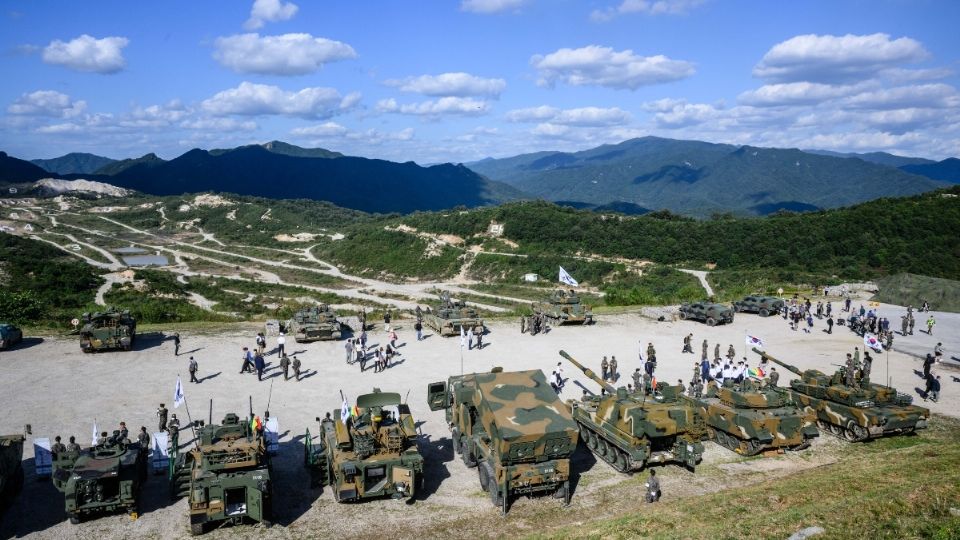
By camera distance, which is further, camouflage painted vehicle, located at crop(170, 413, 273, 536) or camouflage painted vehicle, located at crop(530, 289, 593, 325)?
camouflage painted vehicle, located at crop(530, 289, 593, 325)

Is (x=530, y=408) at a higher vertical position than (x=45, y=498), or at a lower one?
higher

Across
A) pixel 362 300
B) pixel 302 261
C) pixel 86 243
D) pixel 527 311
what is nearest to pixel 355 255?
pixel 302 261

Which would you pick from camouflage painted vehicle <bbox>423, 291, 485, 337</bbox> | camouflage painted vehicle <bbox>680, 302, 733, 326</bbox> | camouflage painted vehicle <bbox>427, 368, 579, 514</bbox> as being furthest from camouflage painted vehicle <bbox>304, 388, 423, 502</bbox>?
camouflage painted vehicle <bbox>680, 302, 733, 326</bbox>

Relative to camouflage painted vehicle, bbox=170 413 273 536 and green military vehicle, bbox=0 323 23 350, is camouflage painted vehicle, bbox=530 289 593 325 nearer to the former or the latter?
camouflage painted vehicle, bbox=170 413 273 536

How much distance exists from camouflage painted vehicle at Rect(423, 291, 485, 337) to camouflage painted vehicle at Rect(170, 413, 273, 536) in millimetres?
18521

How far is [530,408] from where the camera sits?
1561 cm

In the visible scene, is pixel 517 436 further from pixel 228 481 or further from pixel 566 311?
pixel 566 311

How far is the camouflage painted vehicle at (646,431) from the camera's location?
54.3 feet

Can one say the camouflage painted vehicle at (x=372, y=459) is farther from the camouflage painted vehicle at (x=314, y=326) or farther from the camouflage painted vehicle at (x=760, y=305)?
the camouflage painted vehicle at (x=760, y=305)

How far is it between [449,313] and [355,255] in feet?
191

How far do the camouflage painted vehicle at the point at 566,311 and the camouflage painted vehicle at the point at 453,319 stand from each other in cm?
530

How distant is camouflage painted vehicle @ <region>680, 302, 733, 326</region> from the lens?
37.9 meters

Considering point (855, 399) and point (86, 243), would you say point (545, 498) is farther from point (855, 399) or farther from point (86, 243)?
point (86, 243)

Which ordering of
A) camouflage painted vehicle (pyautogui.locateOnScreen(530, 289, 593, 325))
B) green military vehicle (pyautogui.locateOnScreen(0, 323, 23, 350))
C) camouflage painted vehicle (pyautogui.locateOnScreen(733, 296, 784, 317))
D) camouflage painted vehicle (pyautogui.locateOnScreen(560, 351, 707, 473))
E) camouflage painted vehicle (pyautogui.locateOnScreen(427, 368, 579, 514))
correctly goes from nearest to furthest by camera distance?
camouflage painted vehicle (pyautogui.locateOnScreen(427, 368, 579, 514)) < camouflage painted vehicle (pyautogui.locateOnScreen(560, 351, 707, 473)) < green military vehicle (pyautogui.locateOnScreen(0, 323, 23, 350)) < camouflage painted vehicle (pyautogui.locateOnScreen(530, 289, 593, 325)) < camouflage painted vehicle (pyautogui.locateOnScreen(733, 296, 784, 317))
